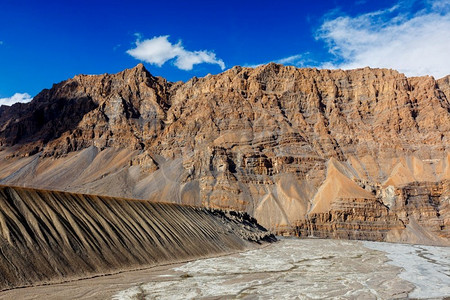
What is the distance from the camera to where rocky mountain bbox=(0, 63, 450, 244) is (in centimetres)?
8725

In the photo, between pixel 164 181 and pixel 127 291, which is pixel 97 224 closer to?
pixel 127 291

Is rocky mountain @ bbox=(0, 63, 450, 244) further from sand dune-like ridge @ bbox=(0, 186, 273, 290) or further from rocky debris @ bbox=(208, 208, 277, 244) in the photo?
sand dune-like ridge @ bbox=(0, 186, 273, 290)

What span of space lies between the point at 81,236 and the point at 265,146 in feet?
287

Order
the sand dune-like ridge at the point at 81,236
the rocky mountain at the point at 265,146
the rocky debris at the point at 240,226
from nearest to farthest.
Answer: the sand dune-like ridge at the point at 81,236
the rocky debris at the point at 240,226
the rocky mountain at the point at 265,146

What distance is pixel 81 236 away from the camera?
26.1 metres

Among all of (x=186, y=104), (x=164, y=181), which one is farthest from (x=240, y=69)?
(x=164, y=181)

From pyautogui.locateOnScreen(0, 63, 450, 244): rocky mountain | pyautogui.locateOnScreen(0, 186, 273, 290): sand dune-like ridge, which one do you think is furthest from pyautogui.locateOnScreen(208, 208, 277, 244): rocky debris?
pyautogui.locateOnScreen(0, 63, 450, 244): rocky mountain

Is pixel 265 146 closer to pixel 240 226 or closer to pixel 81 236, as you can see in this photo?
pixel 240 226

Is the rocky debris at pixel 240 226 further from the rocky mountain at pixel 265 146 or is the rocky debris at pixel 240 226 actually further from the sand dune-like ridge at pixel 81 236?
the rocky mountain at pixel 265 146

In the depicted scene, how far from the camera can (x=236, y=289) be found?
23516mm

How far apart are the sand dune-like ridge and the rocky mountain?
162 feet

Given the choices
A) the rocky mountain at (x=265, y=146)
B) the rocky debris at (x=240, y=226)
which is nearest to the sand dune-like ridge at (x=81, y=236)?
the rocky debris at (x=240, y=226)

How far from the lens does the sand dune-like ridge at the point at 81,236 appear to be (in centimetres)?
2131

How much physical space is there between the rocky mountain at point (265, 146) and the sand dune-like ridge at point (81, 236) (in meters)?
49.5
